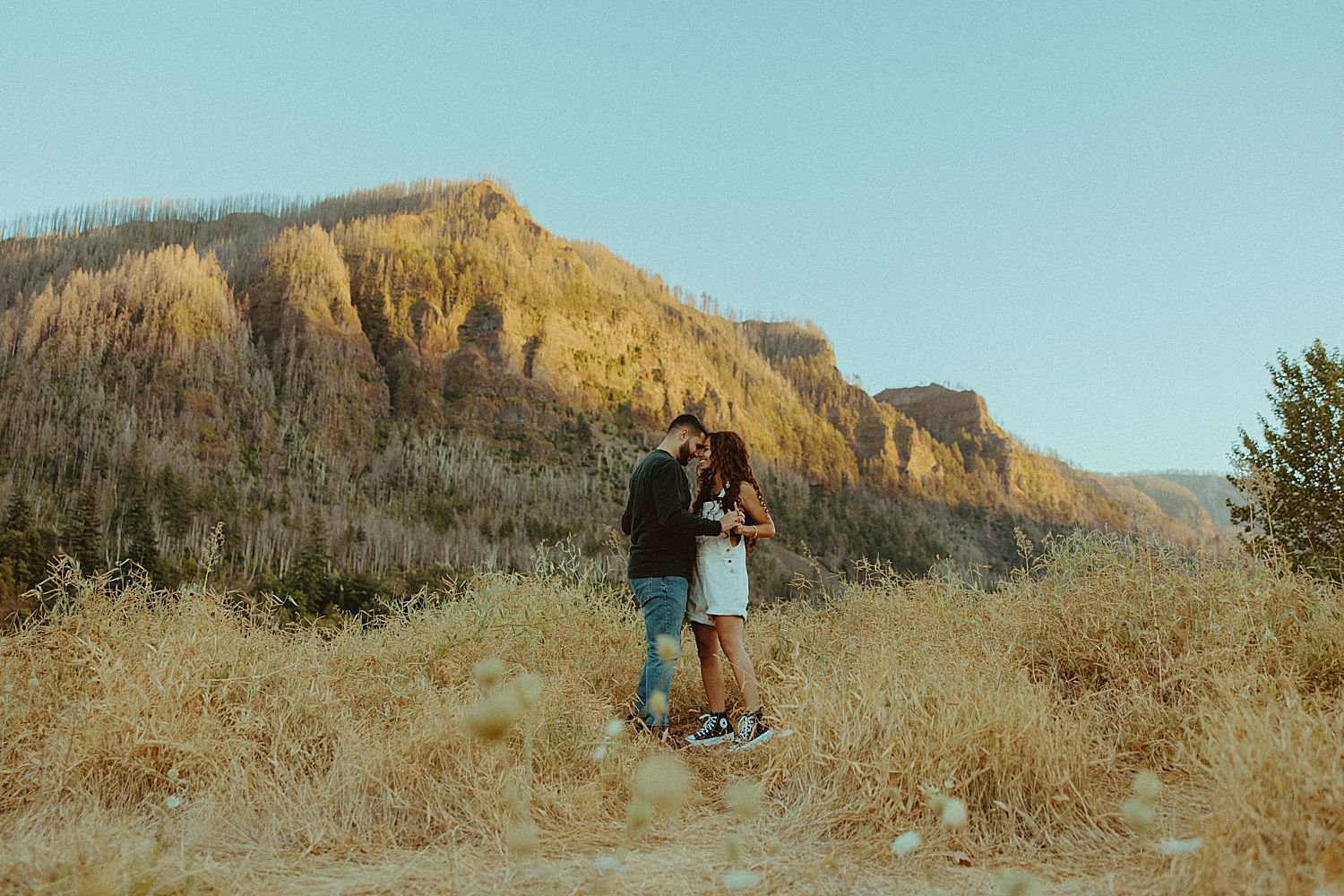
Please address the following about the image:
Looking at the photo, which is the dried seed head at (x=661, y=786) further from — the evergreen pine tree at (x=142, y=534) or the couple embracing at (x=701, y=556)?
the evergreen pine tree at (x=142, y=534)

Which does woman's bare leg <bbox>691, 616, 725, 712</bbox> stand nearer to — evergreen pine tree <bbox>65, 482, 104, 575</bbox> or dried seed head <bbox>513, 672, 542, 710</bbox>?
dried seed head <bbox>513, 672, 542, 710</bbox>

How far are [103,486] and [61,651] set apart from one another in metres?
65.3

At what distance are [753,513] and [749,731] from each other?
4.01 feet

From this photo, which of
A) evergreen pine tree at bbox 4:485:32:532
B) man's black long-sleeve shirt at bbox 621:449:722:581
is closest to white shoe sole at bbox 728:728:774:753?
man's black long-sleeve shirt at bbox 621:449:722:581

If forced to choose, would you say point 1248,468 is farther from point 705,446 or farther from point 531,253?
point 531,253

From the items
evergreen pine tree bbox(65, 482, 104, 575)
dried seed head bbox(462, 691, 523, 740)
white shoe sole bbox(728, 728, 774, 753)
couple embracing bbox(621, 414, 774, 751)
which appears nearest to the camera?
dried seed head bbox(462, 691, 523, 740)

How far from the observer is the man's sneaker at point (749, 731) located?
13.9ft

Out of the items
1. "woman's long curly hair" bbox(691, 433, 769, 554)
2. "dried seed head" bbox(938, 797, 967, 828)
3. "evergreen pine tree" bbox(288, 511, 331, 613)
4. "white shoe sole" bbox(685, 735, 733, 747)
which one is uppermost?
"woman's long curly hair" bbox(691, 433, 769, 554)

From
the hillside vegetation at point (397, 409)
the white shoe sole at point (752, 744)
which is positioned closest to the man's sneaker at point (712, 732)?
the white shoe sole at point (752, 744)

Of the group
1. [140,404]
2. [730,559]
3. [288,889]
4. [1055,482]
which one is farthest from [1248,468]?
[1055,482]

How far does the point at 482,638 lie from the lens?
5305 mm

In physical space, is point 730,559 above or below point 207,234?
below

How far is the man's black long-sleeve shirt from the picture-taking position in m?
4.56

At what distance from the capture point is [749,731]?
170 inches
